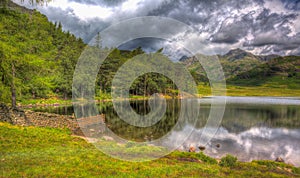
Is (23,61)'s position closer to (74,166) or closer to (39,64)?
(39,64)

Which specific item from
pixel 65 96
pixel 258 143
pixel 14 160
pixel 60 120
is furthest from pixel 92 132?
pixel 65 96

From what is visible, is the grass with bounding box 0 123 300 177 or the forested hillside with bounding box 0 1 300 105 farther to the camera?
the forested hillside with bounding box 0 1 300 105

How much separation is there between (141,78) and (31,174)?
92.3m

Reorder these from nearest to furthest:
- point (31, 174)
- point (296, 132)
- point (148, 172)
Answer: point (31, 174), point (148, 172), point (296, 132)

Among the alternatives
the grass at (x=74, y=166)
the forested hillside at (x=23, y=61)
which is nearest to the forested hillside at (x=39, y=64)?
the forested hillside at (x=23, y=61)

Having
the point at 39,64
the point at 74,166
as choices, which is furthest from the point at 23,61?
the point at 74,166

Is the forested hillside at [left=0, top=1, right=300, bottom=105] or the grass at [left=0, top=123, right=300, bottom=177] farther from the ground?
the forested hillside at [left=0, top=1, right=300, bottom=105]

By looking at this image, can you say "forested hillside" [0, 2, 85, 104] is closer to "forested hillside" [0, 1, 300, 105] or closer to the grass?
"forested hillside" [0, 1, 300, 105]

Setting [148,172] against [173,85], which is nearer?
[148,172]

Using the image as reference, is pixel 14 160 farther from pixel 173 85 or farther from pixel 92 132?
pixel 173 85

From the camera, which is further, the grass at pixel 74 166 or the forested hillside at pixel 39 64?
the forested hillside at pixel 39 64

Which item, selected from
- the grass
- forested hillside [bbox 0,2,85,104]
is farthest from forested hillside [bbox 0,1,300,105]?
the grass

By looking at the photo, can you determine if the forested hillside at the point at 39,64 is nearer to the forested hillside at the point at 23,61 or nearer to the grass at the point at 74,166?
the forested hillside at the point at 23,61

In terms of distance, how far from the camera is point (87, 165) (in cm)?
1272
